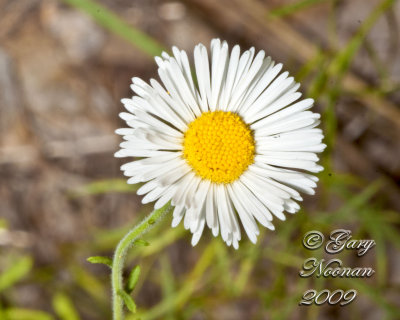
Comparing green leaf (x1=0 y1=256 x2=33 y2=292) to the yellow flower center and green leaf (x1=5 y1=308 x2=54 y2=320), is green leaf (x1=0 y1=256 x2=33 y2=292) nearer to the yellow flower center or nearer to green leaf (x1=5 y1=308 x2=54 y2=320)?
green leaf (x1=5 y1=308 x2=54 y2=320)

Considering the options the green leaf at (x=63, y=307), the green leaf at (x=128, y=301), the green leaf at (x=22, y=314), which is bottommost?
the green leaf at (x=22, y=314)

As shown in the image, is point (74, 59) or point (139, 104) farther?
point (74, 59)

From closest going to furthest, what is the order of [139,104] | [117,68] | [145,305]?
[139,104], [145,305], [117,68]

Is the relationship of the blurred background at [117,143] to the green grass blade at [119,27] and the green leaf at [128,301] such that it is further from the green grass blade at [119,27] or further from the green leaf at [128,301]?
the green leaf at [128,301]

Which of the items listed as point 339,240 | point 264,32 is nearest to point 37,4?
point 264,32

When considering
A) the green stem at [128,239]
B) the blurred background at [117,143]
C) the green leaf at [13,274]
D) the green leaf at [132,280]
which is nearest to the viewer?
the green stem at [128,239]

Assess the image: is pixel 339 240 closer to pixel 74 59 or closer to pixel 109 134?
pixel 109 134
